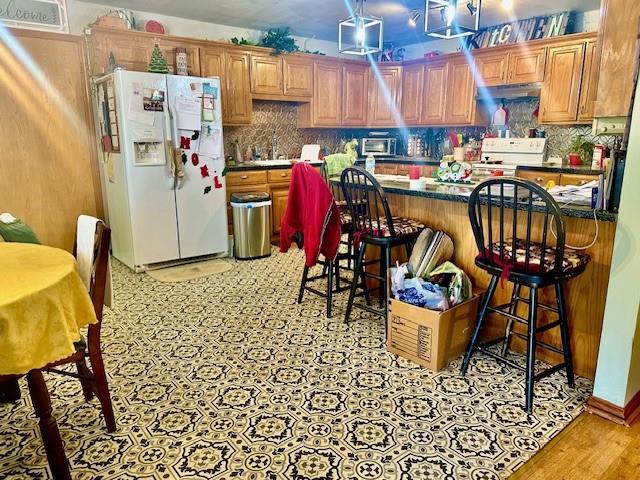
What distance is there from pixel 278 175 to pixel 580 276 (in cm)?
341

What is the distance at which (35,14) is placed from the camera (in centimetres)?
403

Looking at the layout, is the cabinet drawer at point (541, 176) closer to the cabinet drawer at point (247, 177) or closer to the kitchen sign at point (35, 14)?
the cabinet drawer at point (247, 177)

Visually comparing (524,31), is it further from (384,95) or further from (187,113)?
(187,113)

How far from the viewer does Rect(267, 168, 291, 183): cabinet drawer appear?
194 inches

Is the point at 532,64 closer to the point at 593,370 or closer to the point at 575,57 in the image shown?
the point at 575,57

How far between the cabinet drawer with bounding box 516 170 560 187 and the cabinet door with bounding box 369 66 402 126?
6.60 feet

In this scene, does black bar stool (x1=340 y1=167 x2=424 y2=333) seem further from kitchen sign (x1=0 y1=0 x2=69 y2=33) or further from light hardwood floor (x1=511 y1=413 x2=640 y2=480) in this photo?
kitchen sign (x1=0 y1=0 x2=69 y2=33)

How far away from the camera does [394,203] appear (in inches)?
124

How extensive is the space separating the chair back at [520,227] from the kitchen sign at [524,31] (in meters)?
3.20

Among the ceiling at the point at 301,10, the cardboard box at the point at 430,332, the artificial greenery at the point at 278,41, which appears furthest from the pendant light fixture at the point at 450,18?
the artificial greenery at the point at 278,41

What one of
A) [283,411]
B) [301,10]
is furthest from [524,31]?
[283,411]

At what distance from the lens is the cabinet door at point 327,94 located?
5.62 meters

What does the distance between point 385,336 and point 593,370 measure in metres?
1.12

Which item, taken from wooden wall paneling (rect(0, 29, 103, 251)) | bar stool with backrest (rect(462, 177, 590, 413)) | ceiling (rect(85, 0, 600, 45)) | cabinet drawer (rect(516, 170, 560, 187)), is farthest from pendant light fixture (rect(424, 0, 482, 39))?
wooden wall paneling (rect(0, 29, 103, 251))
